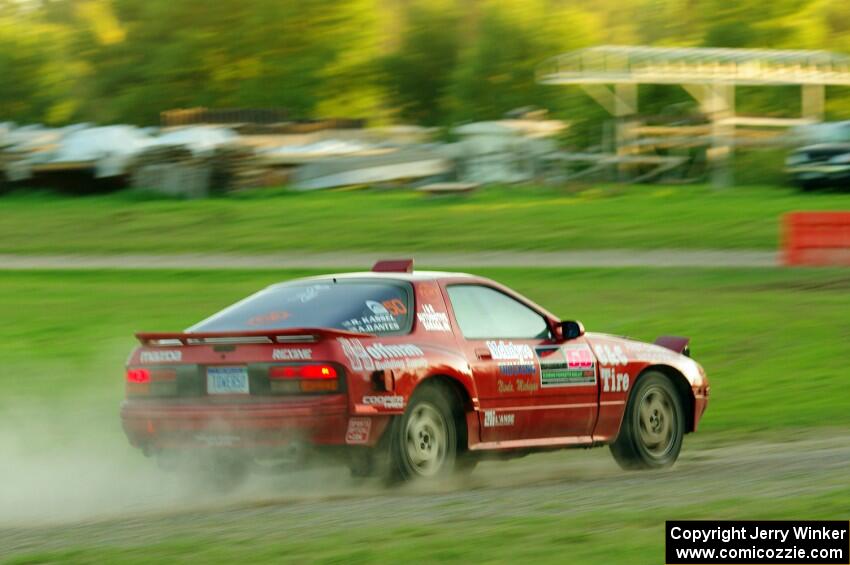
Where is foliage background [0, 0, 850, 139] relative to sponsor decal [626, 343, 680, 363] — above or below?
above

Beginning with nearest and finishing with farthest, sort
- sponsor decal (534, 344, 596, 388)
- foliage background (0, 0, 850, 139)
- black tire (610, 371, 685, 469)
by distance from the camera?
1. sponsor decal (534, 344, 596, 388)
2. black tire (610, 371, 685, 469)
3. foliage background (0, 0, 850, 139)

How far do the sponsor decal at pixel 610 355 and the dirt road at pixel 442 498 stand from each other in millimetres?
706

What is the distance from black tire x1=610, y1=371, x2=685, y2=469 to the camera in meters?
10.6

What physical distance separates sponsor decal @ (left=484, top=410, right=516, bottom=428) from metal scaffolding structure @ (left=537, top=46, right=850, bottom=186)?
31.5 meters

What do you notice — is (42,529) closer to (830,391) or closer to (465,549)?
(465,549)

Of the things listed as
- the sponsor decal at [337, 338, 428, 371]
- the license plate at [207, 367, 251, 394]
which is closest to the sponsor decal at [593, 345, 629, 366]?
the sponsor decal at [337, 338, 428, 371]

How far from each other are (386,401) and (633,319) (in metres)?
10.00

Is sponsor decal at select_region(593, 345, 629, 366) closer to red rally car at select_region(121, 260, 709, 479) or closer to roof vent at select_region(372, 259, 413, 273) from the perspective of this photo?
red rally car at select_region(121, 260, 709, 479)

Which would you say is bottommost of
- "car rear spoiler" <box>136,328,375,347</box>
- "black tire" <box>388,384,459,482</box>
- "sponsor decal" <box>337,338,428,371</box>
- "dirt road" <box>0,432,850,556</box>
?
"dirt road" <box>0,432,850,556</box>

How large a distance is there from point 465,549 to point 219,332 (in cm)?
305

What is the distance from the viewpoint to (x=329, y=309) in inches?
372

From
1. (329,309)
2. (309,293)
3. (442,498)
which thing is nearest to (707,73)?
(309,293)

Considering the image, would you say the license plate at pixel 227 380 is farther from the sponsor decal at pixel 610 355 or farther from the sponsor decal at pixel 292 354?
the sponsor decal at pixel 610 355

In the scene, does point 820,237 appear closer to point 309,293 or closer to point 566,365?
point 566,365
